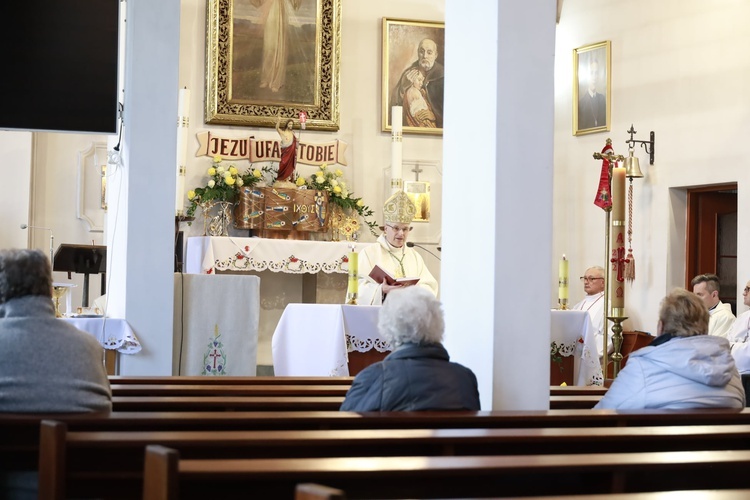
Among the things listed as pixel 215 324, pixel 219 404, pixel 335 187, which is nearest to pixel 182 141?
pixel 335 187

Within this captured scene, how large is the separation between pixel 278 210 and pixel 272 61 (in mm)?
1827

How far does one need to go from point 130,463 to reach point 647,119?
9124mm

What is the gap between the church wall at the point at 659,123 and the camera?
33.2ft

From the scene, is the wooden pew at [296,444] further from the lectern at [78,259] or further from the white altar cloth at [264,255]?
the white altar cloth at [264,255]

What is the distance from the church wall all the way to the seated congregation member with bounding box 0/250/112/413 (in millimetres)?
7599

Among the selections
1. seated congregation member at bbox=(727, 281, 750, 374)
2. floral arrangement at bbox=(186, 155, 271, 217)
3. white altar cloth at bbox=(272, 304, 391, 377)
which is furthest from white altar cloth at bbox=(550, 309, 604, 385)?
floral arrangement at bbox=(186, 155, 271, 217)

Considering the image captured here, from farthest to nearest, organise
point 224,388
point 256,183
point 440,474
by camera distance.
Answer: point 256,183 < point 224,388 < point 440,474

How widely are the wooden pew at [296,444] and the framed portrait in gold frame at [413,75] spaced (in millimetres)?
8986

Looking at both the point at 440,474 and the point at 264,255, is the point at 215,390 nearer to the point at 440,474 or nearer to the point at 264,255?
the point at 440,474

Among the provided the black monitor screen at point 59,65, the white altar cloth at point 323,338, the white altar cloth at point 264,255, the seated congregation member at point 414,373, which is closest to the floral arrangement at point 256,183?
the white altar cloth at point 264,255

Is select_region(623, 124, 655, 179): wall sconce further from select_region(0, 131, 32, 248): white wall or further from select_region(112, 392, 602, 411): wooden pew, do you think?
select_region(112, 392, 602, 411): wooden pew

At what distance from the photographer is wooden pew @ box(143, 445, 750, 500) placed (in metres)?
2.06

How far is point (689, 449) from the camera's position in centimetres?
319

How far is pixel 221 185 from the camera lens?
35.6ft
